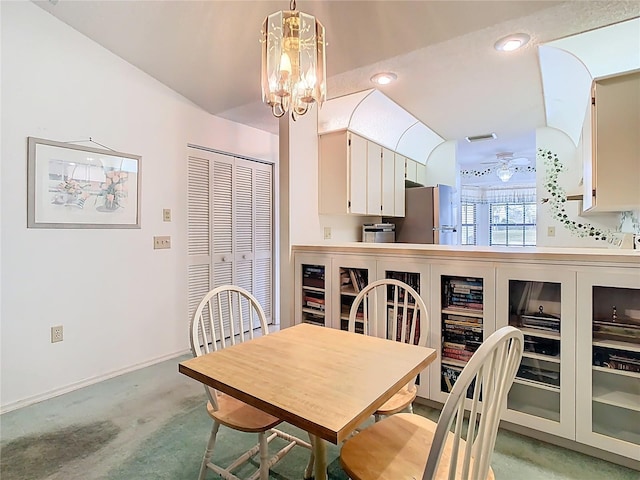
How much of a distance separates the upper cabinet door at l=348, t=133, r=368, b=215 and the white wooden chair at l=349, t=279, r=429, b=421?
123 centimetres

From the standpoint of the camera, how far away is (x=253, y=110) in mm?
3363

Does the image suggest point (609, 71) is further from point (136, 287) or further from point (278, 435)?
point (136, 287)

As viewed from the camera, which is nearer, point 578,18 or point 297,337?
point 297,337

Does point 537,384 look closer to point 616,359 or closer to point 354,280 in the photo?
point 616,359

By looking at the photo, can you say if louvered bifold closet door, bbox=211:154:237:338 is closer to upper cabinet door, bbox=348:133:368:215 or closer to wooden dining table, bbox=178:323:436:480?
upper cabinet door, bbox=348:133:368:215

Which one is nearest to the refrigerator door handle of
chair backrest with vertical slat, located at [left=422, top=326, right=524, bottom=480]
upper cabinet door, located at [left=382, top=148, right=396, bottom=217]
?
upper cabinet door, located at [left=382, top=148, right=396, bottom=217]

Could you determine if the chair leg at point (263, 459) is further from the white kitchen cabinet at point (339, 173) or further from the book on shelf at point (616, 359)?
the white kitchen cabinet at point (339, 173)

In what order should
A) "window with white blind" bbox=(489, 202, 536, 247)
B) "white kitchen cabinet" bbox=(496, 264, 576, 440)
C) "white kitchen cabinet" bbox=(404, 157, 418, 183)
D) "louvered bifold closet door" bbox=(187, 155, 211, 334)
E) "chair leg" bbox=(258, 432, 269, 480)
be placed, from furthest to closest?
"window with white blind" bbox=(489, 202, 536, 247) < "white kitchen cabinet" bbox=(404, 157, 418, 183) < "louvered bifold closet door" bbox=(187, 155, 211, 334) < "white kitchen cabinet" bbox=(496, 264, 576, 440) < "chair leg" bbox=(258, 432, 269, 480)

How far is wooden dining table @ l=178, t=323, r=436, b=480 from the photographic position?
0.97 m

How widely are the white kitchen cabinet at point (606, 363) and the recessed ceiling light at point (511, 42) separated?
148cm

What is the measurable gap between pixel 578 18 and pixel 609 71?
0.94 meters

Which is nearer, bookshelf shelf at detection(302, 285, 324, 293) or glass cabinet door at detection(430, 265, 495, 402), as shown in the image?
glass cabinet door at detection(430, 265, 495, 402)

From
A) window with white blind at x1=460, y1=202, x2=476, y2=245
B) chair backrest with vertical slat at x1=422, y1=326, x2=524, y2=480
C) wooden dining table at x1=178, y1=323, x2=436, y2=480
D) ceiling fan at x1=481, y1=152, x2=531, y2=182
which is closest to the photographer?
chair backrest with vertical slat at x1=422, y1=326, x2=524, y2=480

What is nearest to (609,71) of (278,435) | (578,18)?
(578,18)
